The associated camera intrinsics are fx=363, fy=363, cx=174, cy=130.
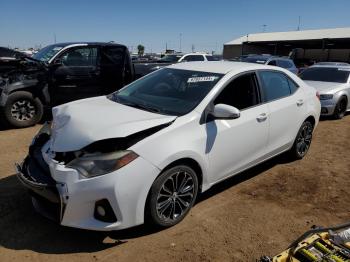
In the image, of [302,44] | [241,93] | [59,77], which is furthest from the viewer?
[302,44]

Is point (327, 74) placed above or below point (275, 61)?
below

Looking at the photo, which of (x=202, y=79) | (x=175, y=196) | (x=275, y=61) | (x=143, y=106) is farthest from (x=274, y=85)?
(x=275, y=61)

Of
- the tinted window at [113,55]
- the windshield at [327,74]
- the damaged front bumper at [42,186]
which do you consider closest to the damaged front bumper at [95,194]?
the damaged front bumper at [42,186]

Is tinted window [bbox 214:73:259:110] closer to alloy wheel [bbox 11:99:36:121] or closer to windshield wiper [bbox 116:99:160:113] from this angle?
windshield wiper [bbox 116:99:160:113]

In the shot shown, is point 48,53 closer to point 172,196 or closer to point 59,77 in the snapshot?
point 59,77

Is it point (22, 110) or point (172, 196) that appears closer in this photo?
point (172, 196)

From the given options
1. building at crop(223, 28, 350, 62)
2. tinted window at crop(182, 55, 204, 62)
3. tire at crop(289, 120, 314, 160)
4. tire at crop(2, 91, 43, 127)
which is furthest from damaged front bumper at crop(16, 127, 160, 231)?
building at crop(223, 28, 350, 62)

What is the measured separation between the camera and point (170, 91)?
4.33 m

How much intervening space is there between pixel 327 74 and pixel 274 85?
261 inches

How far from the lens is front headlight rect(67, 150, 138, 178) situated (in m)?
3.08

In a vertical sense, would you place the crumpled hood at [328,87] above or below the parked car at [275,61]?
below

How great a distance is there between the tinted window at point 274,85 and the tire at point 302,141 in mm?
747

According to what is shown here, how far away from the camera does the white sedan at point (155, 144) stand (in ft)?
10.2

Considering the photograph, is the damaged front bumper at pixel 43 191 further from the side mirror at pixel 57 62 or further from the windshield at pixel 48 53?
the windshield at pixel 48 53
